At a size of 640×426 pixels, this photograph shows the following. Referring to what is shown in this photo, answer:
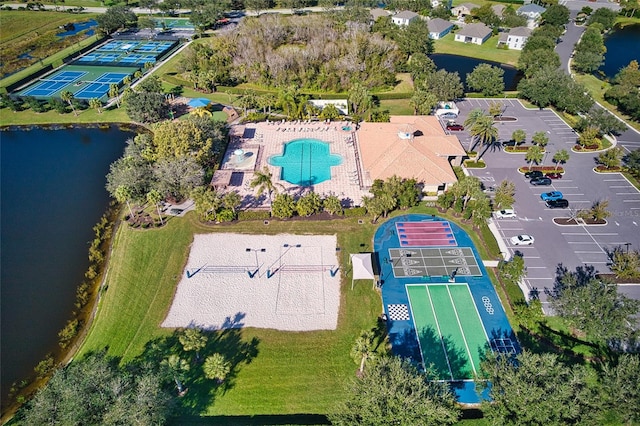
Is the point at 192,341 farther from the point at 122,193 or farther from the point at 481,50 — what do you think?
the point at 481,50

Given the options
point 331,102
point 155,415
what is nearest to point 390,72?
point 331,102

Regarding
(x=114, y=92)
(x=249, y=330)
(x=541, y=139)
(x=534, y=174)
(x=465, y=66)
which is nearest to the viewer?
(x=249, y=330)

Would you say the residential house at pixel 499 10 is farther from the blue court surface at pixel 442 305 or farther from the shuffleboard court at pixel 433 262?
the shuffleboard court at pixel 433 262

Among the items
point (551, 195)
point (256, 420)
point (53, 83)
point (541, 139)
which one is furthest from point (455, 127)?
point (53, 83)

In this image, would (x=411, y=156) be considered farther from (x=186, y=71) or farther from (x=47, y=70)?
Answer: (x=47, y=70)

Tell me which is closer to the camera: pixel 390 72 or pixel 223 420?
pixel 223 420
